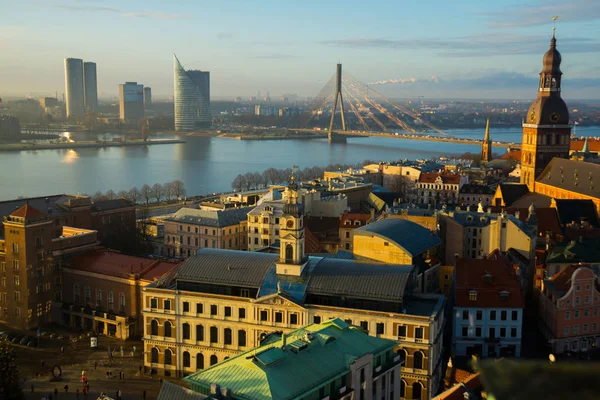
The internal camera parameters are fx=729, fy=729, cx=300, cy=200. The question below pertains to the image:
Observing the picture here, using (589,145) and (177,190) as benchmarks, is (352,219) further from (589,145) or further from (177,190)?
(589,145)

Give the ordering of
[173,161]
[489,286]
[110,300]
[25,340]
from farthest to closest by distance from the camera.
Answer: [173,161]
[110,300]
[25,340]
[489,286]

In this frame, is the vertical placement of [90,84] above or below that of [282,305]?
above

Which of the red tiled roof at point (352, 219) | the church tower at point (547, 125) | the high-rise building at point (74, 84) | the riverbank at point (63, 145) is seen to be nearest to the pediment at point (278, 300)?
the red tiled roof at point (352, 219)

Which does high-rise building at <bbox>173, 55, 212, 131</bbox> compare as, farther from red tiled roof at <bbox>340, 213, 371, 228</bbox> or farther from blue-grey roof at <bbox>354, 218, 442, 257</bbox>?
blue-grey roof at <bbox>354, 218, 442, 257</bbox>

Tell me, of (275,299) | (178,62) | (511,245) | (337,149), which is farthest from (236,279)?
(178,62)

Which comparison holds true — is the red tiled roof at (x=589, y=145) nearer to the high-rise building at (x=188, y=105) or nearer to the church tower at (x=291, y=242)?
the church tower at (x=291, y=242)

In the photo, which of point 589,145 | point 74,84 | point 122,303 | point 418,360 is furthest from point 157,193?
point 74,84
